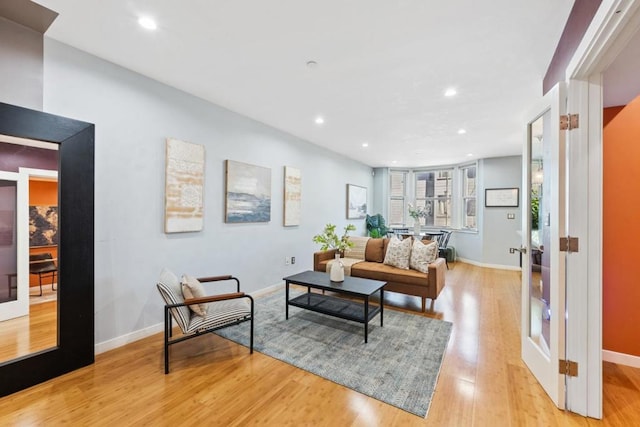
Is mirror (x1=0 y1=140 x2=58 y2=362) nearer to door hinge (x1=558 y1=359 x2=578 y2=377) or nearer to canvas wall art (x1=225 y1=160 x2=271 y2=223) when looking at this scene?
canvas wall art (x1=225 y1=160 x2=271 y2=223)

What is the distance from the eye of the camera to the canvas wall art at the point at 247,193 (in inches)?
142

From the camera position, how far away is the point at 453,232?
7.30m

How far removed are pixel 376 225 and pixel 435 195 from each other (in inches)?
80.1

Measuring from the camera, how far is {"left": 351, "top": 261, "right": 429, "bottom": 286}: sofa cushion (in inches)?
140

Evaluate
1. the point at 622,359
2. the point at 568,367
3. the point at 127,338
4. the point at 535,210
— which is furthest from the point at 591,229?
the point at 127,338

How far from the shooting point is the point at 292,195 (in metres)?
4.70

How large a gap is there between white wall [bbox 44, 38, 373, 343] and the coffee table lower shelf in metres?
1.06

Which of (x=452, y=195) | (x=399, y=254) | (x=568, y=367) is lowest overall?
(x=568, y=367)

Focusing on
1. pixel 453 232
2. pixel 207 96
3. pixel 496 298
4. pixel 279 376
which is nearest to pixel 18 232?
pixel 207 96

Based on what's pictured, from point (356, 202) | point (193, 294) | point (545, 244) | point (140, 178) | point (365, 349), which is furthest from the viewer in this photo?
point (356, 202)

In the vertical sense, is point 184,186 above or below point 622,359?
above

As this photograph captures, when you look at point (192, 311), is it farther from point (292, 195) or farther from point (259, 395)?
point (292, 195)

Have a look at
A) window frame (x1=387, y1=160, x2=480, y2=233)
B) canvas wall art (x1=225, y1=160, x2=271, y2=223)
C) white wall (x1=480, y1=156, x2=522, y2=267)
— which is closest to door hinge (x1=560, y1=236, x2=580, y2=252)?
canvas wall art (x1=225, y1=160, x2=271, y2=223)

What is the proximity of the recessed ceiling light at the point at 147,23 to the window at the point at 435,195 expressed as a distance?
747 centimetres
